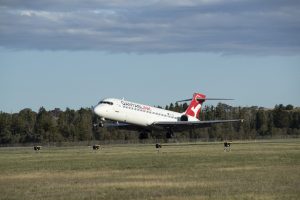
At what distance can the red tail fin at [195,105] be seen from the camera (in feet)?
312

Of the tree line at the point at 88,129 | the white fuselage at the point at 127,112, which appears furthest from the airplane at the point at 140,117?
the tree line at the point at 88,129

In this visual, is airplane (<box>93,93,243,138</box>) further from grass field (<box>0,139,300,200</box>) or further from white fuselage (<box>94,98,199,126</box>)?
grass field (<box>0,139,300,200</box>)

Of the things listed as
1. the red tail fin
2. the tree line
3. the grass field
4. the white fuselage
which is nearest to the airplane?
the white fuselage

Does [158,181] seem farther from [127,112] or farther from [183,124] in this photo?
[183,124]

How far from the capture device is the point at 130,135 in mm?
151500

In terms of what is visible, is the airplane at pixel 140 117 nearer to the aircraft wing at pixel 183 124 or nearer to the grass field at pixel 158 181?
the aircraft wing at pixel 183 124

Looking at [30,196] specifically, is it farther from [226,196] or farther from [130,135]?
[130,135]

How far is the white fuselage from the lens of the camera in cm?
7744

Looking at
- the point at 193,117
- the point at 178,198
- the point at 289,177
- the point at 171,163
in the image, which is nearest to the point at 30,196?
the point at 178,198

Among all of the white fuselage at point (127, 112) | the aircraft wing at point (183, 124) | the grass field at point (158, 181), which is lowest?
the grass field at point (158, 181)

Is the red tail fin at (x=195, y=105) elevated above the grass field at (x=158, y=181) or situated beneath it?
elevated above

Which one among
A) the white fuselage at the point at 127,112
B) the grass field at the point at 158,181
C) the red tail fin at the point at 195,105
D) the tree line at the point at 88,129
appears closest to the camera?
the grass field at the point at 158,181

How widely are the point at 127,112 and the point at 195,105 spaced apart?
19371mm

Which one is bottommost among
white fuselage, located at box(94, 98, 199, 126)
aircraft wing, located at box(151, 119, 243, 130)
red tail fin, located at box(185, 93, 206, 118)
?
aircraft wing, located at box(151, 119, 243, 130)
